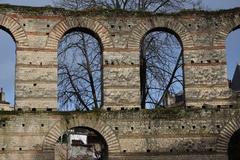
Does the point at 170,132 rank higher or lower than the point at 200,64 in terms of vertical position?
lower

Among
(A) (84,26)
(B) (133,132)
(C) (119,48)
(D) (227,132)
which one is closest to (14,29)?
(A) (84,26)

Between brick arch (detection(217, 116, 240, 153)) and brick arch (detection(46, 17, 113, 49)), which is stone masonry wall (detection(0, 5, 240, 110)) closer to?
brick arch (detection(46, 17, 113, 49))

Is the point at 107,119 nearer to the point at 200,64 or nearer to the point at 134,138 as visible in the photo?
the point at 134,138

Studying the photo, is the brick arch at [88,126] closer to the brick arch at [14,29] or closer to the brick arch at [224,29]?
the brick arch at [14,29]

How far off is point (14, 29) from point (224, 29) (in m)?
8.12

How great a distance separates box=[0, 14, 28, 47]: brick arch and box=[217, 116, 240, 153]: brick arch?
7969 millimetres

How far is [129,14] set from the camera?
1872 cm

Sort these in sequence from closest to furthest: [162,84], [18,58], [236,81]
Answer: [18,58] < [162,84] < [236,81]

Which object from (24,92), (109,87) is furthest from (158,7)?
(24,92)

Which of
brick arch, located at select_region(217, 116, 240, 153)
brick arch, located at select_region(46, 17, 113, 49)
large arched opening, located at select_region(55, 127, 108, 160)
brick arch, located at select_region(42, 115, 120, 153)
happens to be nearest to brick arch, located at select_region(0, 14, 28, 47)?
brick arch, located at select_region(46, 17, 113, 49)

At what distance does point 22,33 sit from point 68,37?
5.98 metres

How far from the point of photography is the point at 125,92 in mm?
17719

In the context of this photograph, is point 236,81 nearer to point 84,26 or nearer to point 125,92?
point 125,92

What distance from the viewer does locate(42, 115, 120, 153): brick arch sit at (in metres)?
16.8
